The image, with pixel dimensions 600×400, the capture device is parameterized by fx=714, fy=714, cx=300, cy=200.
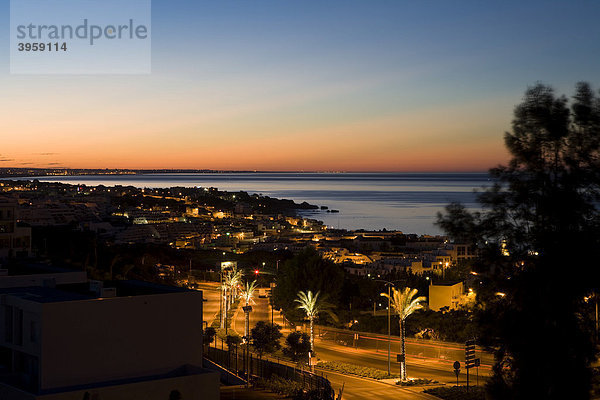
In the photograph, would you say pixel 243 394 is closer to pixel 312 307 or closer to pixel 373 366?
pixel 373 366

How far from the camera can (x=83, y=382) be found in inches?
720

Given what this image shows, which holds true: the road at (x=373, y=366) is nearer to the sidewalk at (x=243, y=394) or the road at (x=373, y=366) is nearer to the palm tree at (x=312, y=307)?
the palm tree at (x=312, y=307)

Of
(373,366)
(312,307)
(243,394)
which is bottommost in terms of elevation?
(373,366)

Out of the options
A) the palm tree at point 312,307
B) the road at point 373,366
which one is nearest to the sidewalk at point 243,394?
the road at point 373,366

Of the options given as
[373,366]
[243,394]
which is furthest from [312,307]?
[243,394]

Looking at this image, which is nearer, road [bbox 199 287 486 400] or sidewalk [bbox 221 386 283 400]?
sidewalk [bbox 221 386 283 400]

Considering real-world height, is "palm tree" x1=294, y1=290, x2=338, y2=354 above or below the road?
above

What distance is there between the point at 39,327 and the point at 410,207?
168m

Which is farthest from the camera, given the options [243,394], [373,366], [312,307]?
[312,307]

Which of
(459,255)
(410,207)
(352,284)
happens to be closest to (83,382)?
(352,284)

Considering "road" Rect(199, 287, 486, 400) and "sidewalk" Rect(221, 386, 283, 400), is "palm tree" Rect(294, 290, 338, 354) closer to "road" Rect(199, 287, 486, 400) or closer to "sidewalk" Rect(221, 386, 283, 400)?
"road" Rect(199, 287, 486, 400)

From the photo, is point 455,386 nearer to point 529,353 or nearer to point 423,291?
point 529,353

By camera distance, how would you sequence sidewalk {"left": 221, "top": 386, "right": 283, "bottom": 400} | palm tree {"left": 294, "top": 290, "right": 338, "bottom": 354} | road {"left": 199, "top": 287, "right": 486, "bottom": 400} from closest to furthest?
sidewalk {"left": 221, "top": 386, "right": 283, "bottom": 400} → road {"left": 199, "top": 287, "right": 486, "bottom": 400} → palm tree {"left": 294, "top": 290, "right": 338, "bottom": 354}

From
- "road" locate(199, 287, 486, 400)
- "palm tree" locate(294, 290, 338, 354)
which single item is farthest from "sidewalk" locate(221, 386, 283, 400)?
"palm tree" locate(294, 290, 338, 354)
